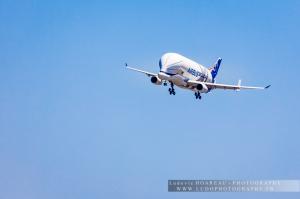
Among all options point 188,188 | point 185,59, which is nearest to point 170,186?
point 188,188

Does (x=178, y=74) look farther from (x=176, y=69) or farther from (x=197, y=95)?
(x=197, y=95)

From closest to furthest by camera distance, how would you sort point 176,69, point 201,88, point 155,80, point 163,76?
point 163,76
point 155,80
point 176,69
point 201,88

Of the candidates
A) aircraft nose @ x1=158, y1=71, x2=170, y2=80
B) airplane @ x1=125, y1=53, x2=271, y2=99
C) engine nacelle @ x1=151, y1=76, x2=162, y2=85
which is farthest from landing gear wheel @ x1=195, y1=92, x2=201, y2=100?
aircraft nose @ x1=158, y1=71, x2=170, y2=80

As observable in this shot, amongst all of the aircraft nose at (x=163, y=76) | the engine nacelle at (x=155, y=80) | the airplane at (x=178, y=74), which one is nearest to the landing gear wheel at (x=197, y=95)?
the airplane at (x=178, y=74)

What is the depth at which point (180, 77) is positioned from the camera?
182250 millimetres

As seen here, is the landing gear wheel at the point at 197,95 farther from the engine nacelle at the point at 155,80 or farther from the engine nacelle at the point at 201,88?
the engine nacelle at the point at 155,80

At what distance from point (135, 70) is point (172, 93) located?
68.9 ft

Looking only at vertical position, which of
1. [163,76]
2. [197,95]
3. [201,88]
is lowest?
[197,95]

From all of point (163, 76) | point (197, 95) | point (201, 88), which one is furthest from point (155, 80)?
point (197, 95)

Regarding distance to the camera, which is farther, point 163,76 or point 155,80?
point 155,80

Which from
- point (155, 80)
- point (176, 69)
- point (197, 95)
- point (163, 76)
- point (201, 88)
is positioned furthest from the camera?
point (197, 95)

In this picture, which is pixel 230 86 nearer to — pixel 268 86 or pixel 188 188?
pixel 268 86

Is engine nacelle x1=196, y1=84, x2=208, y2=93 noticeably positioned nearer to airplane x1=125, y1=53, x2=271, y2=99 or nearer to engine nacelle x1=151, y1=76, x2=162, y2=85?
airplane x1=125, y1=53, x2=271, y2=99

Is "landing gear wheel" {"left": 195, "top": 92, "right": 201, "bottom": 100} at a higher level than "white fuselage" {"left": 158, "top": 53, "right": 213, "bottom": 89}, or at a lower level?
lower
